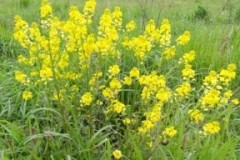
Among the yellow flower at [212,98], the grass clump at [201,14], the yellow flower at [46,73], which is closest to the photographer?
the yellow flower at [212,98]

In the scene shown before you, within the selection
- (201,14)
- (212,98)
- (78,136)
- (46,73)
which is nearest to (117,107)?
(78,136)

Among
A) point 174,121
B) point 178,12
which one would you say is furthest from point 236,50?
point 178,12

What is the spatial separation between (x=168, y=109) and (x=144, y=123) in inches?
13.0

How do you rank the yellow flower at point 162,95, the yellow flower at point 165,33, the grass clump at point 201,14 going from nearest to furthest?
the yellow flower at point 162,95, the yellow flower at point 165,33, the grass clump at point 201,14

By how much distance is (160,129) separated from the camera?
2771mm

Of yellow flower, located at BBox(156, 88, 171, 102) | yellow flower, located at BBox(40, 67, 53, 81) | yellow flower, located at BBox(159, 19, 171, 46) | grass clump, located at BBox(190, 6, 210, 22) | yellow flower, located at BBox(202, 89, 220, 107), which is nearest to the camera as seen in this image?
yellow flower, located at BBox(202, 89, 220, 107)

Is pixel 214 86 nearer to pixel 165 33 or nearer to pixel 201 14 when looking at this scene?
pixel 165 33

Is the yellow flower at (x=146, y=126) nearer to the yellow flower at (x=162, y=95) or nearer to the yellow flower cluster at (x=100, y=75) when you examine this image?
the yellow flower cluster at (x=100, y=75)

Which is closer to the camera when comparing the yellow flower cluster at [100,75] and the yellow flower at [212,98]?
the yellow flower at [212,98]

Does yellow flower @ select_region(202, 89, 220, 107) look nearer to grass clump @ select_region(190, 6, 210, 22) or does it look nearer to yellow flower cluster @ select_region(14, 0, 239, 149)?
yellow flower cluster @ select_region(14, 0, 239, 149)

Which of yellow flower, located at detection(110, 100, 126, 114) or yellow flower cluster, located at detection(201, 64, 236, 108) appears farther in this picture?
yellow flower, located at detection(110, 100, 126, 114)

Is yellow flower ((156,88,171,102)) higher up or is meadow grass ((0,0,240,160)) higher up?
yellow flower ((156,88,171,102))

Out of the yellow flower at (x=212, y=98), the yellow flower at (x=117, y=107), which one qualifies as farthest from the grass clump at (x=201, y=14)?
the yellow flower at (x=212, y=98)

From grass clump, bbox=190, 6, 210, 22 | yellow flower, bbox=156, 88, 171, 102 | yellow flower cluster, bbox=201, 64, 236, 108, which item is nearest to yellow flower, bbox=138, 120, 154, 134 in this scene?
yellow flower, bbox=156, 88, 171, 102
